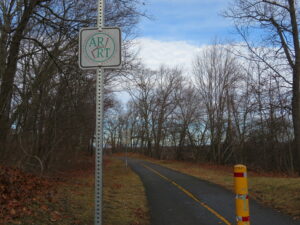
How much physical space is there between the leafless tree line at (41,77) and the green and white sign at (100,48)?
6572 millimetres

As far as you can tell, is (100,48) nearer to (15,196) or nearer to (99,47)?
(99,47)

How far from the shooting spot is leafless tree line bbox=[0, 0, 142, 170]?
10.1 m

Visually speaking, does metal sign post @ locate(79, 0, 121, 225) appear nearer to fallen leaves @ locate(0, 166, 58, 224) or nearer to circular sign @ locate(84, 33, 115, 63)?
circular sign @ locate(84, 33, 115, 63)

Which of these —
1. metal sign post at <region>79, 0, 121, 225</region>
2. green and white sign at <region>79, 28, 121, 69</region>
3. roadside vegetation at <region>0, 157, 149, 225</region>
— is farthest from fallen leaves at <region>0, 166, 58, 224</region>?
green and white sign at <region>79, 28, 121, 69</region>

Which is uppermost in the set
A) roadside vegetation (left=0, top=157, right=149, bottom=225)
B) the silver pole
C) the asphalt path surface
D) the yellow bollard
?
the silver pole

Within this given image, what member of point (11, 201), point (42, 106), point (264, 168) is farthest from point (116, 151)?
point (11, 201)

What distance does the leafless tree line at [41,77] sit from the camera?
33.2ft

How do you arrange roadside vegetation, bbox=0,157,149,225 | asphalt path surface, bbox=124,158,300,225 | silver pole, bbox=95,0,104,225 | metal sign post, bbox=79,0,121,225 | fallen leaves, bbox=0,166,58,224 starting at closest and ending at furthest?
silver pole, bbox=95,0,104,225
metal sign post, bbox=79,0,121,225
fallen leaves, bbox=0,166,58,224
roadside vegetation, bbox=0,157,149,225
asphalt path surface, bbox=124,158,300,225

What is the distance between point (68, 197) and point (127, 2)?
6482 mm

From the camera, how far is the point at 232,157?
35875 millimetres

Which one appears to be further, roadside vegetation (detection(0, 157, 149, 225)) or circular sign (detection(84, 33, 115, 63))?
roadside vegetation (detection(0, 157, 149, 225))

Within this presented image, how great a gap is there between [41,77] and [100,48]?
9724 millimetres

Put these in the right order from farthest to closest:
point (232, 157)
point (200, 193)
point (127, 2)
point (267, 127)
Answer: point (232, 157) < point (267, 127) < point (200, 193) < point (127, 2)

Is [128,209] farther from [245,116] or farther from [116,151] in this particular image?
[116,151]
